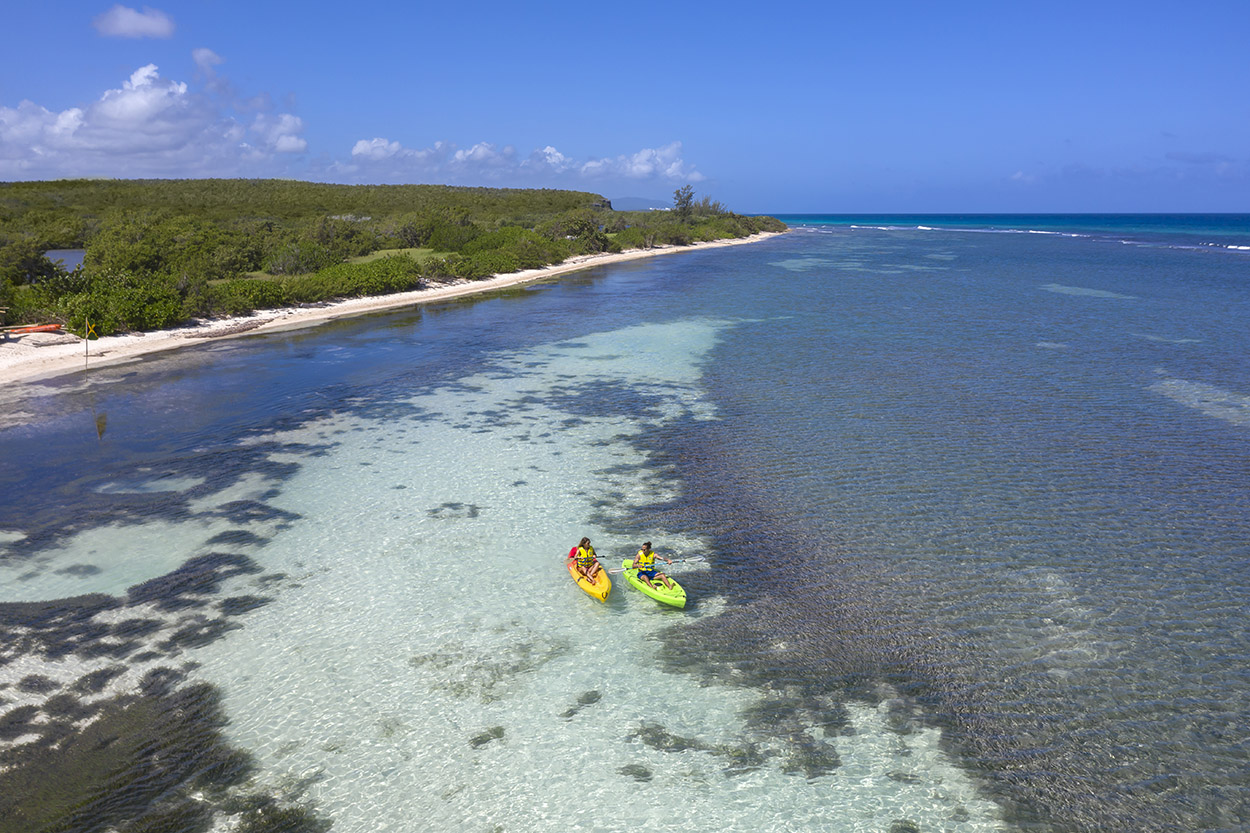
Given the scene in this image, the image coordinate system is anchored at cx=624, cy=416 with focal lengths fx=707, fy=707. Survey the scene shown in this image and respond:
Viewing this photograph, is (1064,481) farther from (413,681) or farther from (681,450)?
(413,681)

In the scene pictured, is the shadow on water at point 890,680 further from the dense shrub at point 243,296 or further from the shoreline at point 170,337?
the dense shrub at point 243,296

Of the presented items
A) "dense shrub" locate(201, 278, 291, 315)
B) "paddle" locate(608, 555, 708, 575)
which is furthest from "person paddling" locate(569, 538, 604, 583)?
"dense shrub" locate(201, 278, 291, 315)

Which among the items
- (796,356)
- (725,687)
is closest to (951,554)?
(725,687)

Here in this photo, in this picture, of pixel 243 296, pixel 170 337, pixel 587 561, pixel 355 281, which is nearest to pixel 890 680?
pixel 587 561

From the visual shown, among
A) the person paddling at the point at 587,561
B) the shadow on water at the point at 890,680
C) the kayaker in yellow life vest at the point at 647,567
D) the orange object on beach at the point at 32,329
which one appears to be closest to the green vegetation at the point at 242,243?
the orange object on beach at the point at 32,329

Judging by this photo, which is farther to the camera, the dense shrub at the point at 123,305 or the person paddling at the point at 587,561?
the dense shrub at the point at 123,305
